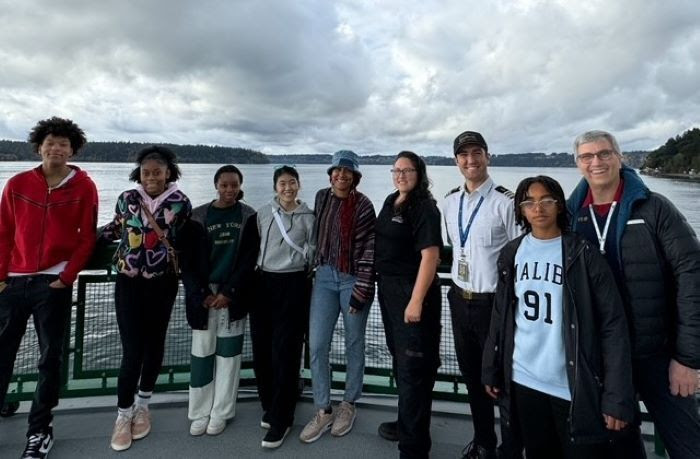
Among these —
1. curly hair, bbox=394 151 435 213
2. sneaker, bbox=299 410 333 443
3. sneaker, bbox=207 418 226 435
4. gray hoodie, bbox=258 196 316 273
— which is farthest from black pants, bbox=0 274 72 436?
curly hair, bbox=394 151 435 213

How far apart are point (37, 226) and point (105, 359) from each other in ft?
4.68

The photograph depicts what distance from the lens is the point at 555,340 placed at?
1916mm

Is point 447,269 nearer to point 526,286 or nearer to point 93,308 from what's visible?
point 526,286

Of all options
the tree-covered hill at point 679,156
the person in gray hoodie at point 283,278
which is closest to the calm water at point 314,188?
the person in gray hoodie at point 283,278

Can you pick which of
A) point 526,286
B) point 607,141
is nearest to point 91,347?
point 526,286

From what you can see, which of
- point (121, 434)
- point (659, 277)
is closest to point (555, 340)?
point (659, 277)

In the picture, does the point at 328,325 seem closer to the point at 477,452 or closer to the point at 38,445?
the point at 477,452

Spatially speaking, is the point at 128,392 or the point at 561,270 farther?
the point at 128,392

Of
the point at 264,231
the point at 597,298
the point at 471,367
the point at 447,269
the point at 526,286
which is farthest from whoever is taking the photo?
the point at 447,269

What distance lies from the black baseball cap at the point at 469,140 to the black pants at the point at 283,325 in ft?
4.62

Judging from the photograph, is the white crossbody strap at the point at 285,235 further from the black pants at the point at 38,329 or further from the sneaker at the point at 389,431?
the black pants at the point at 38,329

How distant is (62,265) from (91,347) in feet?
3.74

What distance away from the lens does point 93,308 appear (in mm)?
3557

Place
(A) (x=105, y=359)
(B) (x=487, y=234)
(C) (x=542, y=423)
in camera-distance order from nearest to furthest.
Answer: (C) (x=542, y=423) < (B) (x=487, y=234) < (A) (x=105, y=359)
